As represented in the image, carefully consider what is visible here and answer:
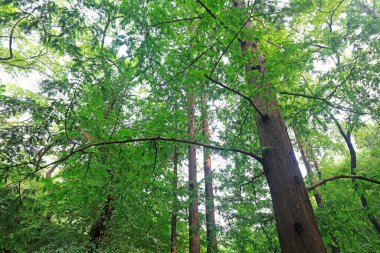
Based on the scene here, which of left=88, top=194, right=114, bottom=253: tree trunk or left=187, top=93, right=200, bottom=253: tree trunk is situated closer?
left=88, top=194, right=114, bottom=253: tree trunk

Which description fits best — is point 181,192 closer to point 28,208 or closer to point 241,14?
point 28,208

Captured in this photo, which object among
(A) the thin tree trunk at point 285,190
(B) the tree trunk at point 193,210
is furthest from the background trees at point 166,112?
(B) the tree trunk at point 193,210

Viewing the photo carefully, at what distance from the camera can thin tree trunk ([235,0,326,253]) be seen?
1.92m

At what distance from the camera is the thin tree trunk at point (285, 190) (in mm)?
1919

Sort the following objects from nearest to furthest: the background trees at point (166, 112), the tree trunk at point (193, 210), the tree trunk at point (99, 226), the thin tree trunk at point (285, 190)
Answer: the thin tree trunk at point (285, 190)
the background trees at point (166, 112)
the tree trunk at point (99, 226)
the tree trunk at point (193, 210)

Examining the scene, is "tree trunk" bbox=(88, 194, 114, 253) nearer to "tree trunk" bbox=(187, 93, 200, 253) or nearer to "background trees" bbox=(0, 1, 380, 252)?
"background trees" bbox=(0, 1, 380, 252)

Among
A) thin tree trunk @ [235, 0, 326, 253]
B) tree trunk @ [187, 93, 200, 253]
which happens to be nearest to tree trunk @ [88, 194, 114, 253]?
tree trunk @ [187, 93, 200, 253]

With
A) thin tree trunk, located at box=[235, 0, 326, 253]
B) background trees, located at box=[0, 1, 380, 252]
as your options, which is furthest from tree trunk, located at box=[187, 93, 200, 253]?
thin tree trunk, located at box=[235, 0, 326, 253]

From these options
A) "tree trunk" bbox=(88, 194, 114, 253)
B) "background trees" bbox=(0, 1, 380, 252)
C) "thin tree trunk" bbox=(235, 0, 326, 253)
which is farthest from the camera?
"tree trunk" bbox=(88, 194, 114, 253)

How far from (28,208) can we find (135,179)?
3.63ft

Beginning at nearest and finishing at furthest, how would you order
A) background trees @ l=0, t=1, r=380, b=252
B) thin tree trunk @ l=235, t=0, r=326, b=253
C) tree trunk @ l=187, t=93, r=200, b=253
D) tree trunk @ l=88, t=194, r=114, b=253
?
thin tree trunk @ l=235, t=0, r=326, b=253
background trees @ l=0, t=1, r=380, b=252
tree trunk @ l=88, t=194, r=114, b=253
tree trunk @ l=187, t=93, r=200, b=253

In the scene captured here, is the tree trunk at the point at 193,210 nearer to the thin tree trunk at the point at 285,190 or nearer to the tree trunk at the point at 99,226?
the tree trunk at the point at 99,226

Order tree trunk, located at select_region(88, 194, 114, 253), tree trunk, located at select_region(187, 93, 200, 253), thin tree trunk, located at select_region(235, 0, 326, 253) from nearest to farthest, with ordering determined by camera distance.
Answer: thin tree trunk, located at select_region(235, 0, 326, 253) < tree trunk, located at select_region(88, 194, 114, 253) < tree trunk, located at select_region(187, 93, 200, 253)

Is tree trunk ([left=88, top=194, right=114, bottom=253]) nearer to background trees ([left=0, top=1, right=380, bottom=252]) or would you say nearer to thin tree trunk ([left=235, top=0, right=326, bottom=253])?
background trees ([left=0, top=1, right=380, bottom=252])
